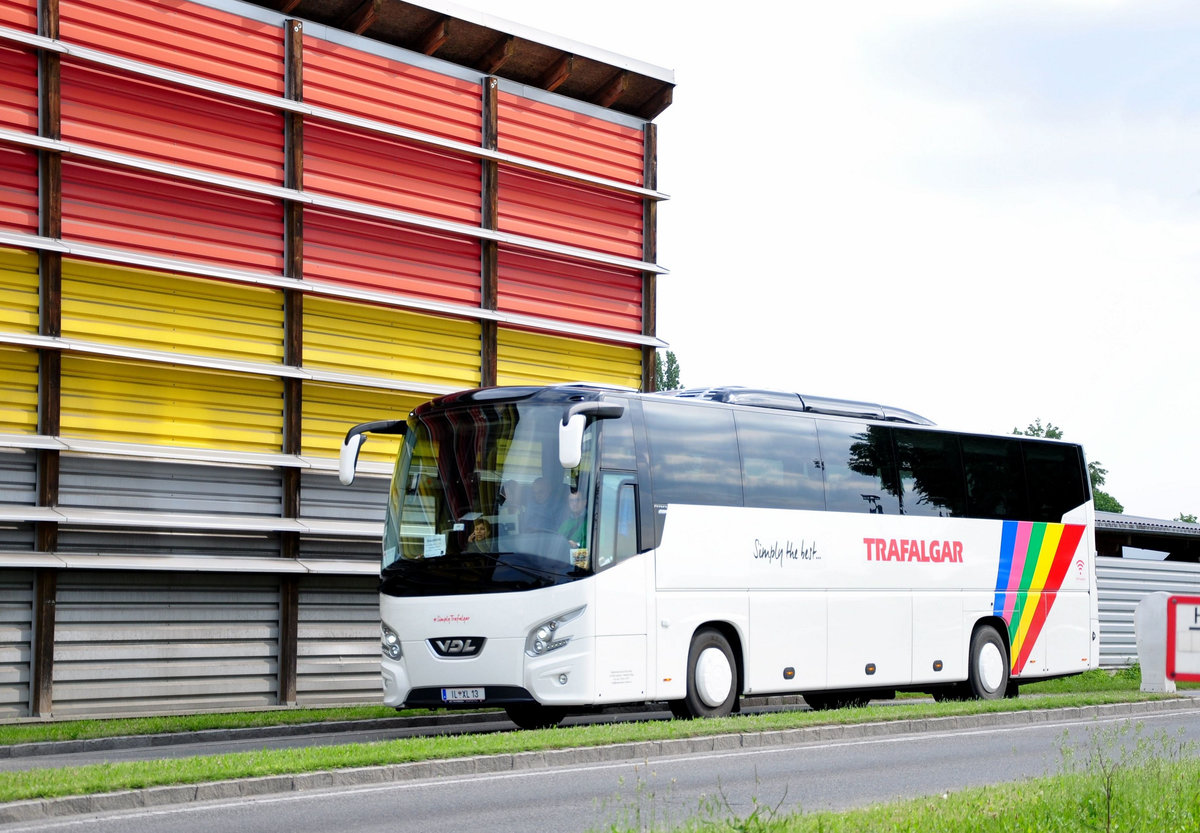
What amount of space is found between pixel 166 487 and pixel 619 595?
7277 millimetres

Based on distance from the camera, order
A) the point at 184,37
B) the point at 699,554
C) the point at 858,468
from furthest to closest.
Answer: the point at 184,37 < the point at 858,468 < the point at 699,554

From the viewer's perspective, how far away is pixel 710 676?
1658 centimetres

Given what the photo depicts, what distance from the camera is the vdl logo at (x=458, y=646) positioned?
14961mm

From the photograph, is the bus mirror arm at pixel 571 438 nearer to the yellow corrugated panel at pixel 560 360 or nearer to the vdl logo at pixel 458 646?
the vdl logo at pixel 458 646

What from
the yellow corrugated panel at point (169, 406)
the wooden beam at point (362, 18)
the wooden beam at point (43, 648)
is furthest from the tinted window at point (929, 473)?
the wooden beam at point (43, 648)

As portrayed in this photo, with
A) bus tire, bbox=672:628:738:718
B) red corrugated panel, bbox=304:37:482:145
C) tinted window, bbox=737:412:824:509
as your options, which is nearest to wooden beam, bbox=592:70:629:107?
red corrugated panel, bbox=304:37:482:145

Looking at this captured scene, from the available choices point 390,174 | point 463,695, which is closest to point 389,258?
point 390,174

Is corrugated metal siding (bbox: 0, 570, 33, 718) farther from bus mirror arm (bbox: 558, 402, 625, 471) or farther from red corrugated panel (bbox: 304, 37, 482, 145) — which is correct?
red corrugated panel (bbox: 304, 37, 482, 145)

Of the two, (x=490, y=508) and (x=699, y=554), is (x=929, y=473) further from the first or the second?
(x=490, y=508)

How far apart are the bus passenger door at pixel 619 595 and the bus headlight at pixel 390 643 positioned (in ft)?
6.97

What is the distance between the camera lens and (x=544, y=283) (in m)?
24.1

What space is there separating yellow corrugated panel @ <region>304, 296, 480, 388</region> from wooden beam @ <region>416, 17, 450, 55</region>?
3.91 metres

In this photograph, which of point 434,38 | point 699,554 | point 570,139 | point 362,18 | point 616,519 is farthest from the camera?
point 570,139

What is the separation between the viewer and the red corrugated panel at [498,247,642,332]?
23641mm
